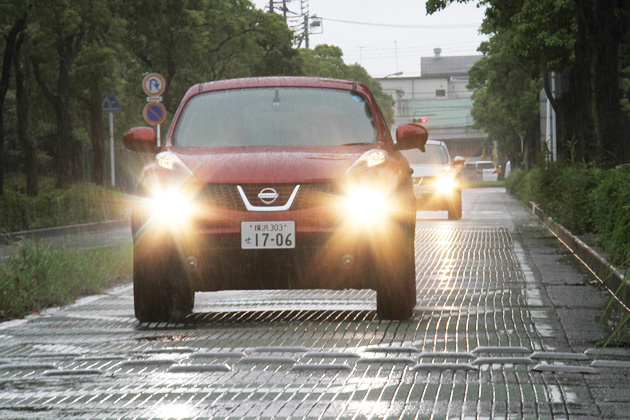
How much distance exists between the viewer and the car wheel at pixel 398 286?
339 inches

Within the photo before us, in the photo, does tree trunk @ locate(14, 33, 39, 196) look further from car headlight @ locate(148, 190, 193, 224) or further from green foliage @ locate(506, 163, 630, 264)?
car headlight @ locate(148, 190, 193, 224)

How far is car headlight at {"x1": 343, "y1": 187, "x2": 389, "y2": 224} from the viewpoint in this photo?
840cm

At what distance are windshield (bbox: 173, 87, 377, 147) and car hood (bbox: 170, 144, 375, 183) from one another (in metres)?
0.32

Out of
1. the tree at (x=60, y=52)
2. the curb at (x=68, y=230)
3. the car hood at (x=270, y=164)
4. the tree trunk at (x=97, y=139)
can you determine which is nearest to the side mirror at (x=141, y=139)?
the car hood at (x=270, y=164)

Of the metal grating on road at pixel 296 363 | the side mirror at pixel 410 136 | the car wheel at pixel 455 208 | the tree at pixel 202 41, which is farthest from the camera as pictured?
the tree at pixel 202 41

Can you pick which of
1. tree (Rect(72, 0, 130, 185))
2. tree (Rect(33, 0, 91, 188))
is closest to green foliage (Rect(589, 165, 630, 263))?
tree (Rect(33, 0, 91, 188))

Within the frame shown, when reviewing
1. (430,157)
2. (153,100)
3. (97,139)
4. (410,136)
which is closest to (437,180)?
(430,157)

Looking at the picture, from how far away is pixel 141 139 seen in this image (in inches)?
361

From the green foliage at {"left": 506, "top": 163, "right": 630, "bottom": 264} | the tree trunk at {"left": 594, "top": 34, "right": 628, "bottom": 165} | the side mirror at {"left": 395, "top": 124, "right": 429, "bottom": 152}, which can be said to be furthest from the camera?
the tree trunk at {"left": 594, "top": 34, "right": 628, "bottom": 165}

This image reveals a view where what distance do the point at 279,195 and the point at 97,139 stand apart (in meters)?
30.6

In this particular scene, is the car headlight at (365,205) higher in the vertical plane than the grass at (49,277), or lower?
higher

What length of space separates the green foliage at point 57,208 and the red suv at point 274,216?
13972 mm

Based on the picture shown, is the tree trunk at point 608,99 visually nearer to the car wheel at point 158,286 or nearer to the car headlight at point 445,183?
the car headlight at point 445,183

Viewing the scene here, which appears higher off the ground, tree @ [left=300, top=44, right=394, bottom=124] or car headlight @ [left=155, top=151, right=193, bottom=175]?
tree @ [left=300, top=44, right=394, bottom=124]
